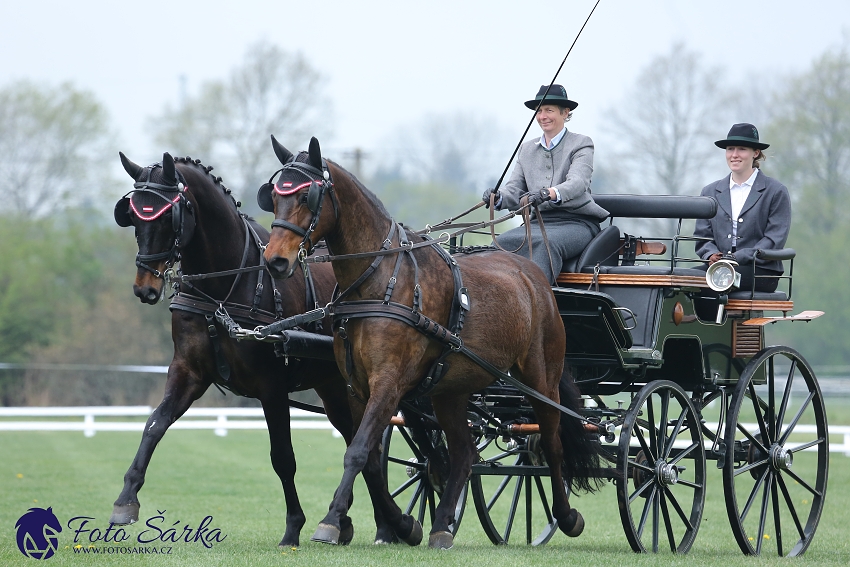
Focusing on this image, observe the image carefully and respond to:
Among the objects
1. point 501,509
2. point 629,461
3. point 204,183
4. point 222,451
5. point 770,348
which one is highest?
point 204,183

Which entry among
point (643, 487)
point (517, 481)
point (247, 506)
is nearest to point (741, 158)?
point (643, 487)

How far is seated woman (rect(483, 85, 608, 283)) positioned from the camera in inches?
294

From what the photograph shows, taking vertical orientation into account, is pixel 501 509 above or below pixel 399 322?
below

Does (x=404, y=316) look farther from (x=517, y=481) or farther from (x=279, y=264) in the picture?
(x=517, y=481)

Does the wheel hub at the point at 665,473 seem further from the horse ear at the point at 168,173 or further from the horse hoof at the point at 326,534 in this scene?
the horse ear at the point at 168,173

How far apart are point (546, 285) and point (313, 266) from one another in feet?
4.85

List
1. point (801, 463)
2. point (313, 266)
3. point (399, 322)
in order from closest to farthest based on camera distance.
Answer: point (399, 322) < point (313, 266) < point (801, 463)

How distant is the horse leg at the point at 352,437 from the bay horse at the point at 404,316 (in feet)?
0.10

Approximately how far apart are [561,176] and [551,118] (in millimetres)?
390

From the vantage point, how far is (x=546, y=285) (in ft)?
23.3

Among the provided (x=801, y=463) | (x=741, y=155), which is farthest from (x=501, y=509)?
(x=801, y=463)

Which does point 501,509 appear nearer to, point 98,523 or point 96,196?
point 98,523
